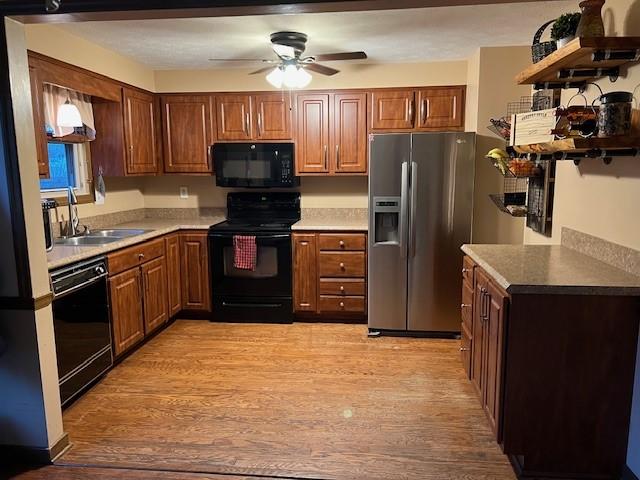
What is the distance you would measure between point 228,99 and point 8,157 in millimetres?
2484

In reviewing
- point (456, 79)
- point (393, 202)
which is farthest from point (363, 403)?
point (456, 79)

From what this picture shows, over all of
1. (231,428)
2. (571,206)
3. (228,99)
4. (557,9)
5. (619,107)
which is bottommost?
(231,428)

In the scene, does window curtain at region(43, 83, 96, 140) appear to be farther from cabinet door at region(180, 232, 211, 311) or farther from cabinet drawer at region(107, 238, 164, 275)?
cabinet door at region(180, 232, 211, 311)

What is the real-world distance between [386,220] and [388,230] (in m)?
0.09

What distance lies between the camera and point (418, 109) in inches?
162

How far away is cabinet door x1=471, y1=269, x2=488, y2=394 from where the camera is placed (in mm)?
2410

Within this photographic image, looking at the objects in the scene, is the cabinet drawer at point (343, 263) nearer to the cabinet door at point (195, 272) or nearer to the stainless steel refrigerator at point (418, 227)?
the stainless steel refrigerator at point (418, 227)

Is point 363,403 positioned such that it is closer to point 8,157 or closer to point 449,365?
point 449,365

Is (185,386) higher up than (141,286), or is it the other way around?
(141,286)

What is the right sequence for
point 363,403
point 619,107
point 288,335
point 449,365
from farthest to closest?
1. point 288,335
2. point 449,365
3. point 363,403
4. point 619,107

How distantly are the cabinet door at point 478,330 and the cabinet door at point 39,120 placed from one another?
2.62m

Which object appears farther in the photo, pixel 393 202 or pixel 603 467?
pixel 393 202

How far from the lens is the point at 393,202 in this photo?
146 inches

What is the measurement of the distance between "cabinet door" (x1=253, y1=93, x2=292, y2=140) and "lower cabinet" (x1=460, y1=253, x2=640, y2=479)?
8.98ft
